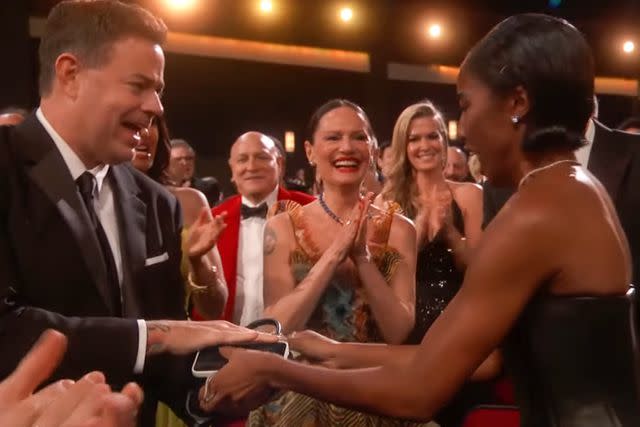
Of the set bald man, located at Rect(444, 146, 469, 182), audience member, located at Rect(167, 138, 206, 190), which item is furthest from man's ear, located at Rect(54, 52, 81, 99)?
bald man, located at Rect(444, 146, 469, 182)

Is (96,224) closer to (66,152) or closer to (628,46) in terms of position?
(66,152)

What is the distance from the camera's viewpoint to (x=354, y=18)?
9828 millimetres

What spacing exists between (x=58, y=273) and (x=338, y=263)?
3.14ft

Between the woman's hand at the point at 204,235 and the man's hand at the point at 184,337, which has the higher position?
the woman's hand at the point at 204,235

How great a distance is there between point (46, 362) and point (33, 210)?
80 centimetres

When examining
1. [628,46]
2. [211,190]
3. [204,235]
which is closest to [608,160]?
[204,235]

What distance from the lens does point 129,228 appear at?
5.56ft

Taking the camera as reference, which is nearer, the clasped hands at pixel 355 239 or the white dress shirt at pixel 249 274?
the clasped hands at pixel 355 239

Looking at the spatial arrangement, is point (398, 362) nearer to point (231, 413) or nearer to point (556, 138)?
point (231, 413)

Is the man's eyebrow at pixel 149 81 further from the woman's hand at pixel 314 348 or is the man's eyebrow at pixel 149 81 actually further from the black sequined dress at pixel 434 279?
Result: the black sequined dress at pixel 434 279

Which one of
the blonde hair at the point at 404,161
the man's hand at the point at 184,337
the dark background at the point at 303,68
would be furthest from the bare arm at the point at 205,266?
the dark background at the point at 303,68

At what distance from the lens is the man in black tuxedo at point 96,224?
4.96 feet

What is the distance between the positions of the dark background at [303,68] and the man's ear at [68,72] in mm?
5905

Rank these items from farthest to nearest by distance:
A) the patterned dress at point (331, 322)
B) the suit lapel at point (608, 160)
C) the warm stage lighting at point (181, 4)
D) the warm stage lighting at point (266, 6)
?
the warm stage lighting at point (266, 6) → the warm stage lighting at point (181, 4) → the suit lapel at point (608, 160) → the patterned dress at point (331, 322)
